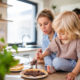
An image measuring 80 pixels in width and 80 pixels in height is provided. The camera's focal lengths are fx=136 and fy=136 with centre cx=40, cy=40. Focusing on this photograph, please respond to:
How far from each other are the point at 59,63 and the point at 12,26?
3129 mm

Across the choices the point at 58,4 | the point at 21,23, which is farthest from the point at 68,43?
the point at 58,4

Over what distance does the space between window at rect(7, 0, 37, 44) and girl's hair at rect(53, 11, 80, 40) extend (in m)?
2.94

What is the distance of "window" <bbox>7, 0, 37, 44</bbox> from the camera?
12.4ft

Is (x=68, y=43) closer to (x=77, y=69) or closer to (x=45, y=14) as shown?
(x=77, y=69)

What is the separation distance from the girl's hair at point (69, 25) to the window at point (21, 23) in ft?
9.63

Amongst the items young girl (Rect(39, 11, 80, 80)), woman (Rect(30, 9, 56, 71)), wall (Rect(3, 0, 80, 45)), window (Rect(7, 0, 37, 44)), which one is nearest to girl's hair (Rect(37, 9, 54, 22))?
woman (Rect(30, 9, 56, 71))

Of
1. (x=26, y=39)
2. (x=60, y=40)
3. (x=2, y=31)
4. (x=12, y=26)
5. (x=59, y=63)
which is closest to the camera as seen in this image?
(x=59, y=63)

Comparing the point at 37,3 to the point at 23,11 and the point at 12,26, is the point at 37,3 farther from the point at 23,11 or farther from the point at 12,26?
the point at 12,26

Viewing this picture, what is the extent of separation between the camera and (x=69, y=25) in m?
0.90

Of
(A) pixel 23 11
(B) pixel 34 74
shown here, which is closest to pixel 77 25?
(B) pixel 34 74

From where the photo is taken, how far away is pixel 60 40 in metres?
1.00

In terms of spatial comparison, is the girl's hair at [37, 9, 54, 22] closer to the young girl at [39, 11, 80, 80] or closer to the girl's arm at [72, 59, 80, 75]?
the young girl at [39, 11, 80, 80]

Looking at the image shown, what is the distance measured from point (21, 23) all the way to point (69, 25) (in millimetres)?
3312

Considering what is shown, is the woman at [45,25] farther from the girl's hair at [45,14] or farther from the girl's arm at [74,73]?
the girl's arm at [74,73]
